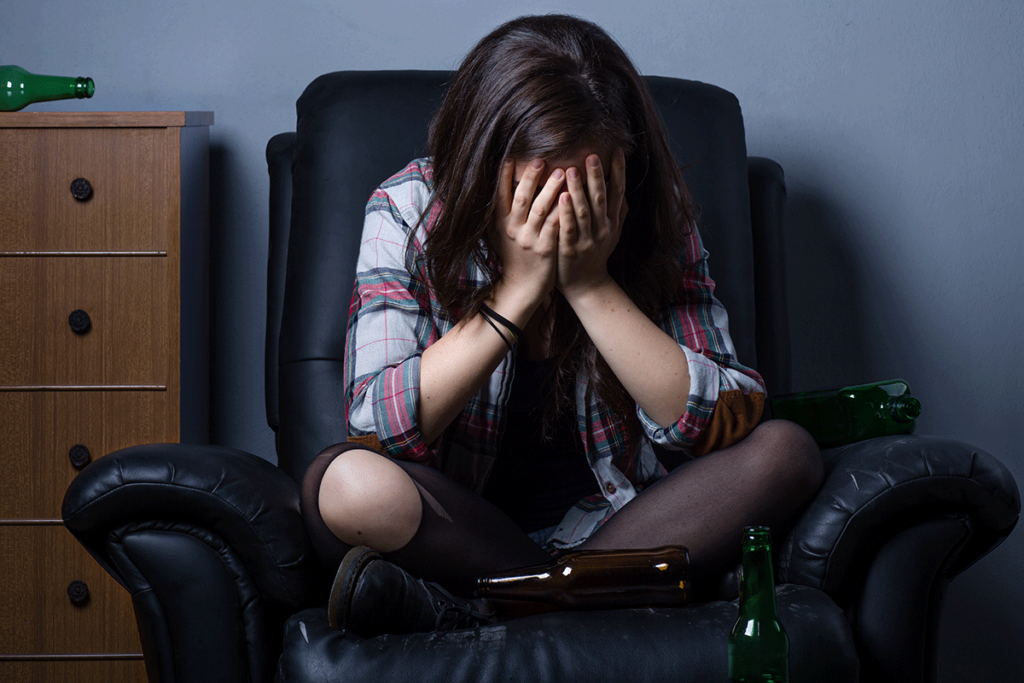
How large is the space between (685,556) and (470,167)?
1.55ft

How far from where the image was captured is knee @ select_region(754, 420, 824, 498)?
30.7 inches

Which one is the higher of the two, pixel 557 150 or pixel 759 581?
pixel 557 150

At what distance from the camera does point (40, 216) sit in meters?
1.20

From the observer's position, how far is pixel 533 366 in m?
1.02

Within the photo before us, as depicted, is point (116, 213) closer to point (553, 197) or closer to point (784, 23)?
point (553, 197)

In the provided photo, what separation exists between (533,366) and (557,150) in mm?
306

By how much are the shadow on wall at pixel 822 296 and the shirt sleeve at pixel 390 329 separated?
888 mm

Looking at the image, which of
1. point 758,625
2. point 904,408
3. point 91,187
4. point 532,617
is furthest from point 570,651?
point 91,187

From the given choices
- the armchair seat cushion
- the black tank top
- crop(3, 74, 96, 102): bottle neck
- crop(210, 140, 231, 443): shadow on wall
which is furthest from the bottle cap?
crop(3, 74, 96, 102): bottle neck

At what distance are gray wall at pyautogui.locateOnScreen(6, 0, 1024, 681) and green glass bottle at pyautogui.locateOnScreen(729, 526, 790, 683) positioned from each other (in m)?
1.08

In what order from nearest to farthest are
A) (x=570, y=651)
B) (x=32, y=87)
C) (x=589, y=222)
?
(x=570, y=651)
(x=589, y=222)
(x=32, y=87)

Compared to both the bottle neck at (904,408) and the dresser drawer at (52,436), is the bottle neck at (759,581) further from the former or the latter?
the dresser drawer at (52,436)

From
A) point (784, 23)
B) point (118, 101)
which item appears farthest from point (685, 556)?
point (118, 101)

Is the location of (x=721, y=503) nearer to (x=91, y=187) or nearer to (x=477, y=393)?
(x=477, y=393)
